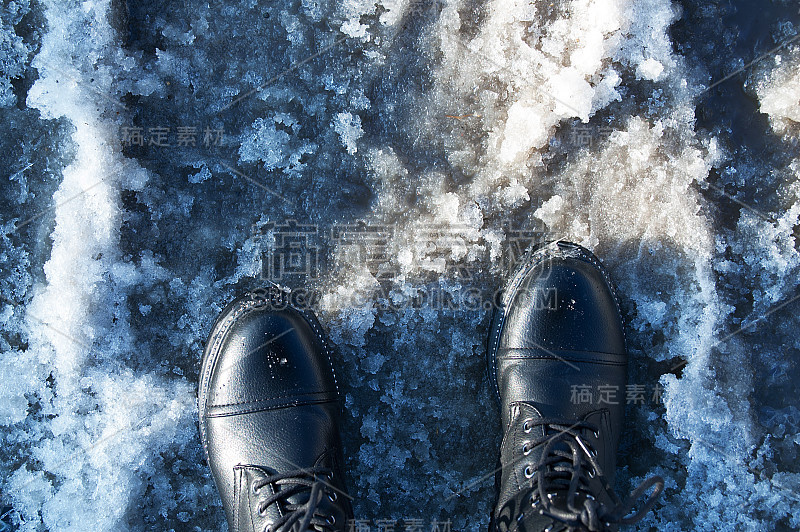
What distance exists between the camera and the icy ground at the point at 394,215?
1.59 m

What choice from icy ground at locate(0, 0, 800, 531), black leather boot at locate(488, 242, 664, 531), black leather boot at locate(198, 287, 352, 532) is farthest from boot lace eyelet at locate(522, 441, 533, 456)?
black leather boot at locate(198, 287, 352, 532)

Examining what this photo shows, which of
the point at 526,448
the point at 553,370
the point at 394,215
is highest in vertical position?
the point at 394,215

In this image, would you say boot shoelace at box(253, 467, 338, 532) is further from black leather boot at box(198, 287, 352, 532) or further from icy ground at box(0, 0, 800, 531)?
icy ground at box(0, 0, 800, 531)

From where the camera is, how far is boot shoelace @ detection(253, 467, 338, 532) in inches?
55.4

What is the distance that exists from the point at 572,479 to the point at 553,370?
0.98 feet

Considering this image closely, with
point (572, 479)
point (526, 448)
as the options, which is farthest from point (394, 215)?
point (572, 479)

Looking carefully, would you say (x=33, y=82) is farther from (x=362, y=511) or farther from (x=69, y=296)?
(x=362, y=511)

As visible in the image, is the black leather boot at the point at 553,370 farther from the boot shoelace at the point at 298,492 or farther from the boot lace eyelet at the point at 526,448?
the boot shoelace at the point at 298,492

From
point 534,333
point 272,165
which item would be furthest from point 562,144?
point 272,165

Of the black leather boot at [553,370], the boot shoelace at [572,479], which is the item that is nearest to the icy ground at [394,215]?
the black leather boot at [553,370]

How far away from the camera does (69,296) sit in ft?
5.16

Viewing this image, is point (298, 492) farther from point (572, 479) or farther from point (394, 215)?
point (394, 215)

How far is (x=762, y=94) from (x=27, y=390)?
240cm

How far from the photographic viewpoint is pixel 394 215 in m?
1.64
